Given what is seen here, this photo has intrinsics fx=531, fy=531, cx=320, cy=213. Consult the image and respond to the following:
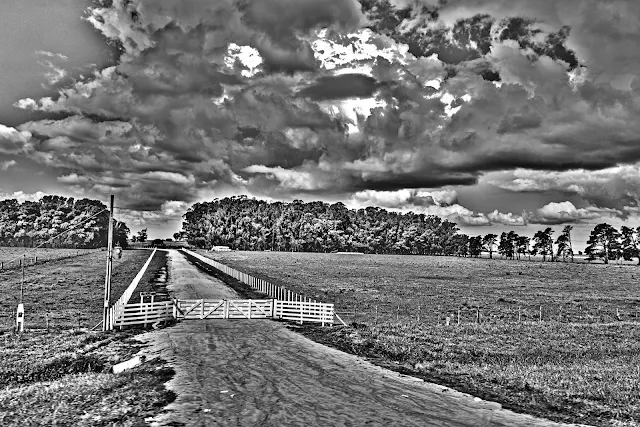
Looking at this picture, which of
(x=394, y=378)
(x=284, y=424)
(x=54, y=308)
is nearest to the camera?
(x=284, y=424)

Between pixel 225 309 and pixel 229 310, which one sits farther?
pixel 229 310

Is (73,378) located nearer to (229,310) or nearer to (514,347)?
(229,310)

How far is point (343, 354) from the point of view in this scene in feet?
82.2

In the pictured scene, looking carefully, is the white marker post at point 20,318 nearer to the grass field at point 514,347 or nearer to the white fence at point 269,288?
the grass field at point 514,347

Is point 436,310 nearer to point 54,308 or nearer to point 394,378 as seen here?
point 394,378

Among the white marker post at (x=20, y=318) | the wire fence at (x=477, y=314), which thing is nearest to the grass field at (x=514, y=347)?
the wire fence at (x=477, y=314)

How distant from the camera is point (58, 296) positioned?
163ft

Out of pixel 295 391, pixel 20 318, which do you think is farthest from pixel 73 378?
pixel 20 318

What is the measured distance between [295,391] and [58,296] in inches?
1557

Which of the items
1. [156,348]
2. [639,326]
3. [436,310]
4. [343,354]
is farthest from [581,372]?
[436,310]

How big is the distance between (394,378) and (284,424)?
687 centimetres

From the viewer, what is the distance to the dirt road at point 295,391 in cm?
1516

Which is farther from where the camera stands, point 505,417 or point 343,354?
point 343,354

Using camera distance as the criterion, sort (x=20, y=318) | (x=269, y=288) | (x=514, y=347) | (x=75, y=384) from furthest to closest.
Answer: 1. (x=269, y=288)
2. (x=20, y=318)
3. (x=514, y=347)
4. (x=75, y=384)
